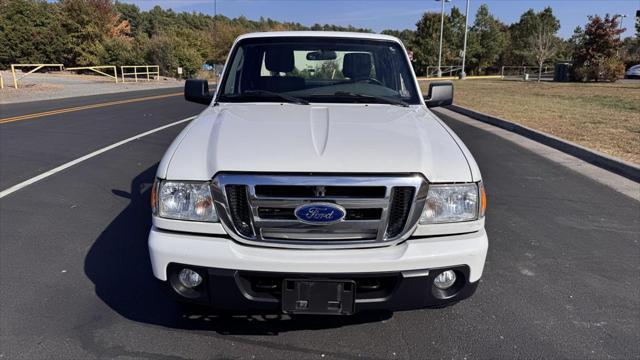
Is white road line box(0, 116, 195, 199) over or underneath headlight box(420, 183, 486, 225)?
underneath

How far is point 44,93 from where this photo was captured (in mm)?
21531

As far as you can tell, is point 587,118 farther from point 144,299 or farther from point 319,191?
point 144,299

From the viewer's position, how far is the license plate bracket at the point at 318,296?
2445mm

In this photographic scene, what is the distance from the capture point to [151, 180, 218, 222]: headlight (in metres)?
2.54

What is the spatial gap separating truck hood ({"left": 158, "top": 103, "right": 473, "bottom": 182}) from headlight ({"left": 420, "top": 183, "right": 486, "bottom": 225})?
0.19 feet

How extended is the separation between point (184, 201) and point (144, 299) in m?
1.12

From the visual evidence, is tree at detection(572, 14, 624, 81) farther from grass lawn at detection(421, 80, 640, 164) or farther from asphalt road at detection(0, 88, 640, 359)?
asphalt road at detection(0, 88, 640, 359)

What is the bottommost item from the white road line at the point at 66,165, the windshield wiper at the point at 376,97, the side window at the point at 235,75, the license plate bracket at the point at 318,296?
the white road line at the point at 66,165

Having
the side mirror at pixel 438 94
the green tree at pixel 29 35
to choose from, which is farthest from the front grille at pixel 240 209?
the green tree at pixel 29 35

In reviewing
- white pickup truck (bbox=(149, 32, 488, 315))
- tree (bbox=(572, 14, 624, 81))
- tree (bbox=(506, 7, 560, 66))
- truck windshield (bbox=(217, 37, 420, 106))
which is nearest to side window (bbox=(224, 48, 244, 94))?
truck windshield (bbox=(217, 37, 420, 106))

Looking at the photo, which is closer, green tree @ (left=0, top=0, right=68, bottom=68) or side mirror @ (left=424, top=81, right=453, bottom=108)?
side mirror @ (left=424, top=81, right=453, bottom=108)

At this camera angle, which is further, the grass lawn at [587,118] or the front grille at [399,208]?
the grass lawn at [587,118]

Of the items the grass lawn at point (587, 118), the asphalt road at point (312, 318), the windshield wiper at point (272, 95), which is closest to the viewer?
the asphalt road at point (312, 318)

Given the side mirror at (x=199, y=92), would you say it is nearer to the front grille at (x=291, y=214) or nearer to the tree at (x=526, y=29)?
the front grille at (x=291, y=214)
